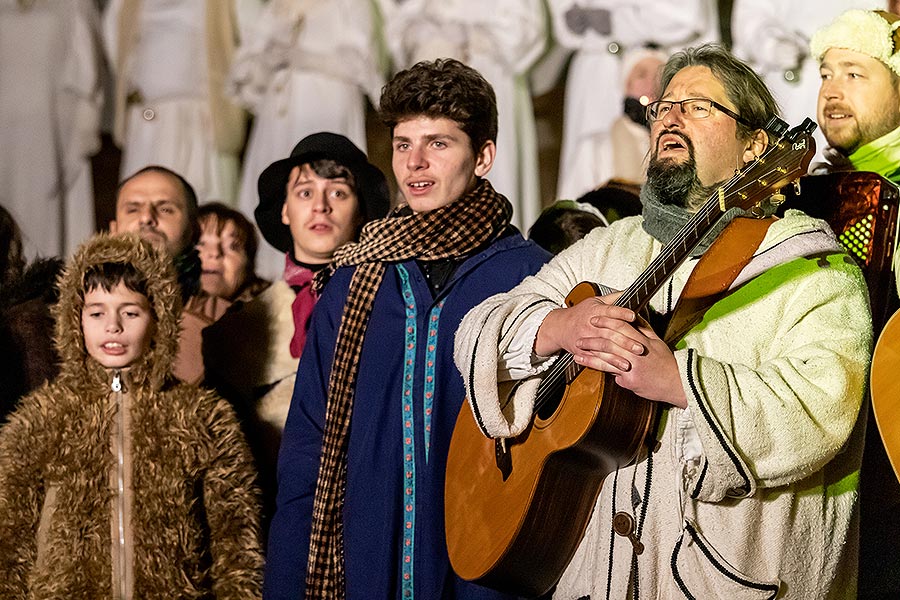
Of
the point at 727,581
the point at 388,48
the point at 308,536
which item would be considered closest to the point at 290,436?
the point at 308,536

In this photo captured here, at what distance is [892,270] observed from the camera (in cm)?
268

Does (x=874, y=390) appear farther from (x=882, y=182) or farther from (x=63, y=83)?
(x=63, y=83)

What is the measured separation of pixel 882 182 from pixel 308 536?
1.67 m

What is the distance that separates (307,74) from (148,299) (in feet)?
9.06

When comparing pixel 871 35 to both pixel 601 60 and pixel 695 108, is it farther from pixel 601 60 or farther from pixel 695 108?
pixel 601 60

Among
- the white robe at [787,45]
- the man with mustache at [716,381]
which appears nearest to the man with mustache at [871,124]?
the man with mustache at [716,381]

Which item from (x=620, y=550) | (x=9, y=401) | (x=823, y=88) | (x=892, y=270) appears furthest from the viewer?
(x=9, y=401)

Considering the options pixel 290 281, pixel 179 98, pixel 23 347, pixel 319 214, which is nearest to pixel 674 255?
pixel 319 214

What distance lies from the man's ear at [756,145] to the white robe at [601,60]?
2.98m

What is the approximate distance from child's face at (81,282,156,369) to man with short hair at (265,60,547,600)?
0.53 meters

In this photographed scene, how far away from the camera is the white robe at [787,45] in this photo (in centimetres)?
460

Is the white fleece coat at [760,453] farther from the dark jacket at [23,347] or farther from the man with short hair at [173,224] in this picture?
the dark jacket at [23,347]

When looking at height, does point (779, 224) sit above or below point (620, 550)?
above

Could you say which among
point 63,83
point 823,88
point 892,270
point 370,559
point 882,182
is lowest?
point 370,559
